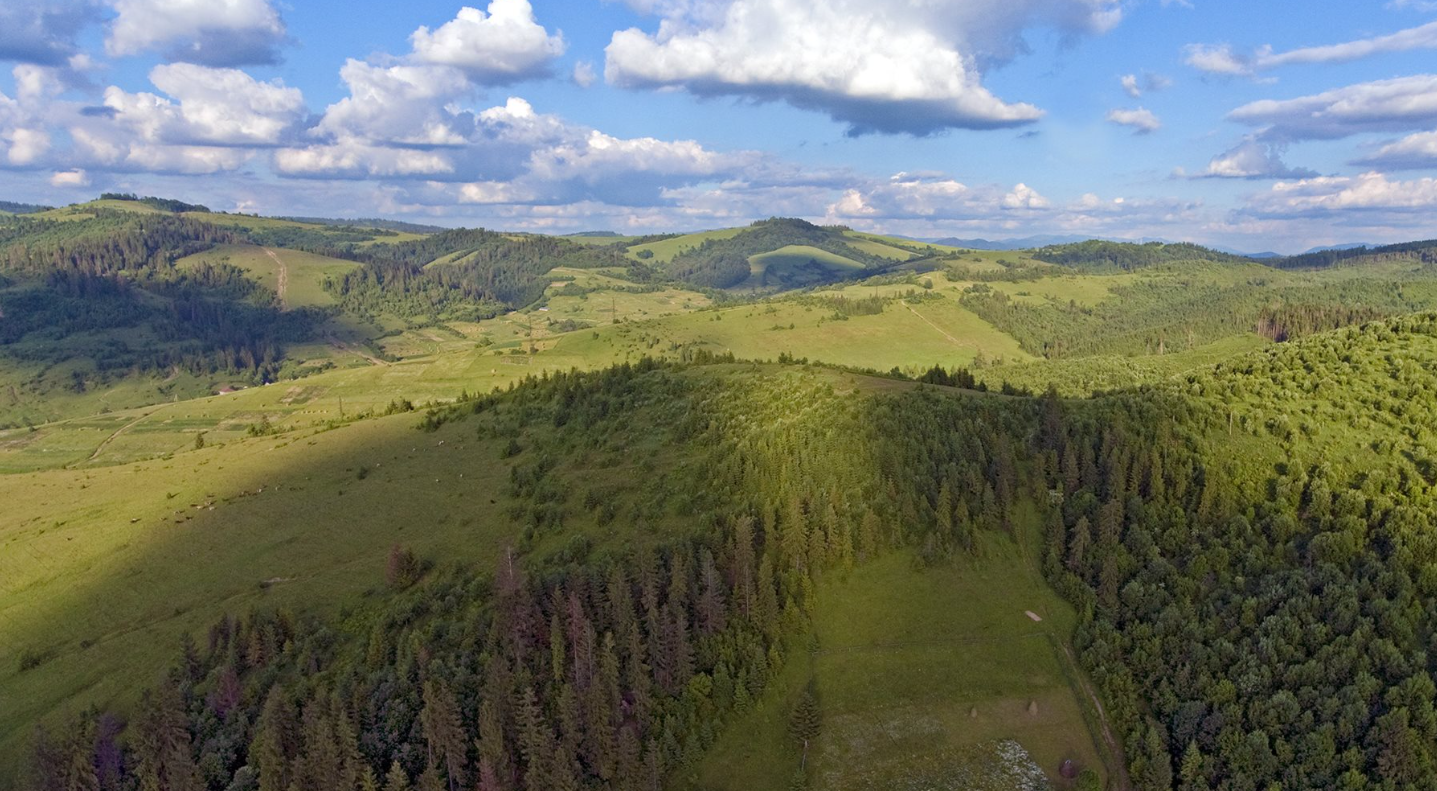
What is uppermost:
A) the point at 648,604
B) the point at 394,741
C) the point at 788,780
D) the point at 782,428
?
the point at 782,428

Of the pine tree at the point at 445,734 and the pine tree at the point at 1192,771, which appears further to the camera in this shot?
the pine tree at the point at 1192,771

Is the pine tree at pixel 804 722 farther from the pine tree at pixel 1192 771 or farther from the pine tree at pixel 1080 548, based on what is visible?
the pine tree at pixel 1080 548

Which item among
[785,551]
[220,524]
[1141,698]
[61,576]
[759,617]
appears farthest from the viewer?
[220,524]

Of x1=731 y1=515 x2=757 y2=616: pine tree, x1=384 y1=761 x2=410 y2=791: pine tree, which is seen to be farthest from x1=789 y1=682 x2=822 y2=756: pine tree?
x1=384 y1=761 x2=410 y2=791: pine tree

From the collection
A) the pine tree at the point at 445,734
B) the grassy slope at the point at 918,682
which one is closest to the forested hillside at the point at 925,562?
the pine tree at the point at 445,734

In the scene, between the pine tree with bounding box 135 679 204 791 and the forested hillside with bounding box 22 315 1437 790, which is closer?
the pine tree with bounding box 135 679 204 791

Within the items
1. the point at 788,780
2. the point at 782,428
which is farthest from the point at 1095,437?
the point at 788,780

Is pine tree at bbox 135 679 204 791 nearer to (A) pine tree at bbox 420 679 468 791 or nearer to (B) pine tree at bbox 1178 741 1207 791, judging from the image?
(A) pine tree at bbox 420 679 468 791

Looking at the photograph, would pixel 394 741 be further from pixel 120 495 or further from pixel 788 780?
pixel 120 495
